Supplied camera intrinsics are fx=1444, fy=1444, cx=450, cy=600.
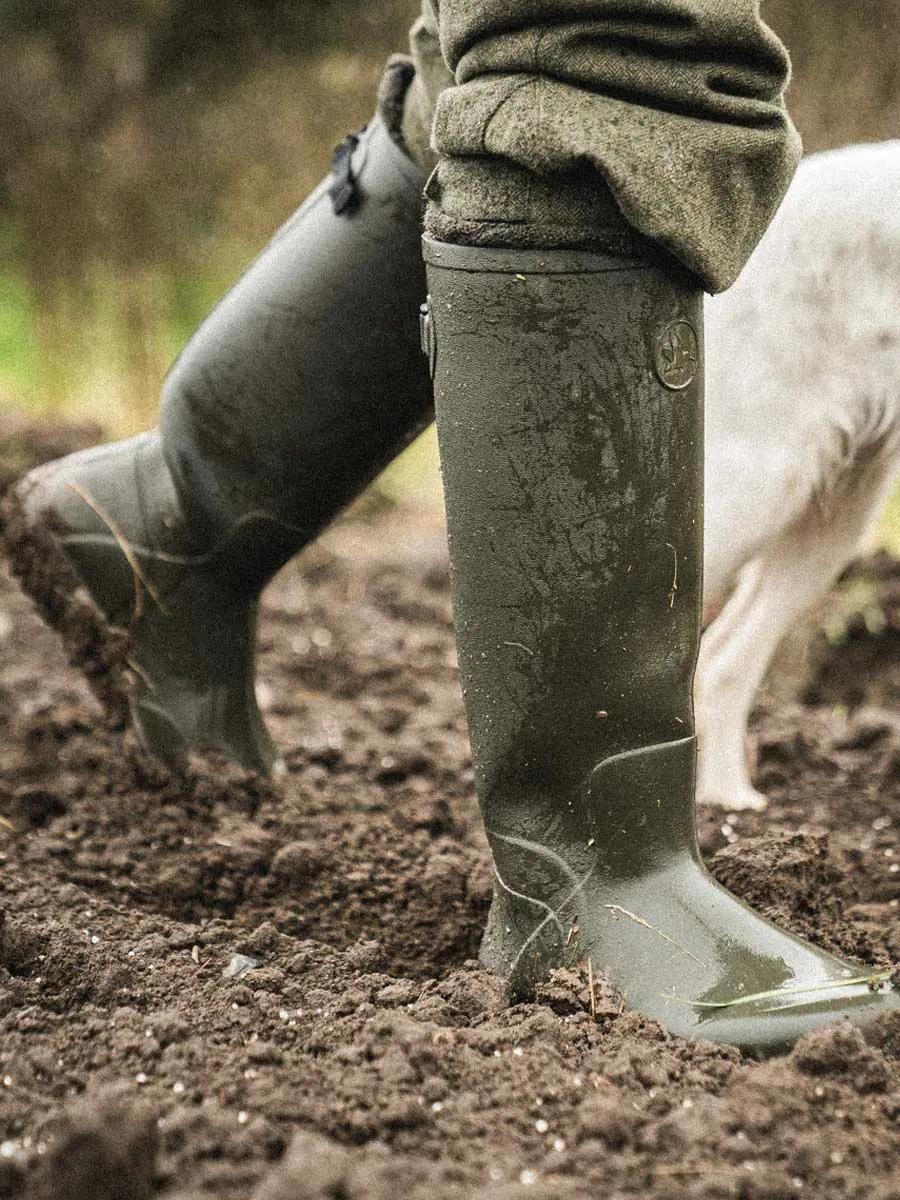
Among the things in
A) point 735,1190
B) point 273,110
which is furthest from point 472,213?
point 273,110

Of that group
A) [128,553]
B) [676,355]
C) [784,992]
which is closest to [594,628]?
[676,355]

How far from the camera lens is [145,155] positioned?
17.3 feet

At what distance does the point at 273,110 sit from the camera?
514 centimetres

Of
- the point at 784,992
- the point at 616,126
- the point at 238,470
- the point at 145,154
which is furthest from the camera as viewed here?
the point at 145,154

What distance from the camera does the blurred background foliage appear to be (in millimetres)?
5031

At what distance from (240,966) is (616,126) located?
0.95 meters

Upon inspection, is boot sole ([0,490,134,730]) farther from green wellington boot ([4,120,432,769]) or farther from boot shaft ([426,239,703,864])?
boot shaft ([426,239,703,864])

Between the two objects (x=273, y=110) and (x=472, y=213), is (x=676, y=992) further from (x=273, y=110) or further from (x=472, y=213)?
(x=273, y=110)

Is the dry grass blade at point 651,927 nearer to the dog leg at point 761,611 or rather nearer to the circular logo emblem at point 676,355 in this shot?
the circular logo emblem at point 676,355

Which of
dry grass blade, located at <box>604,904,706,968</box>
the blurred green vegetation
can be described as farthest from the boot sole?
the blurred green vegetation

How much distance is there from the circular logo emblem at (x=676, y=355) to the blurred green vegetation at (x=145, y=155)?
3.74 m

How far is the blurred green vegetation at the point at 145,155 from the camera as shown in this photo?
5.03 m

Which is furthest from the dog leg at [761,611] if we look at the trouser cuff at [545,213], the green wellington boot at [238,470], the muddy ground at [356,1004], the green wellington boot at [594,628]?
the trouser cuff at [545,213]

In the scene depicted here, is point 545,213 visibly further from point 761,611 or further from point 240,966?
point 761,611
